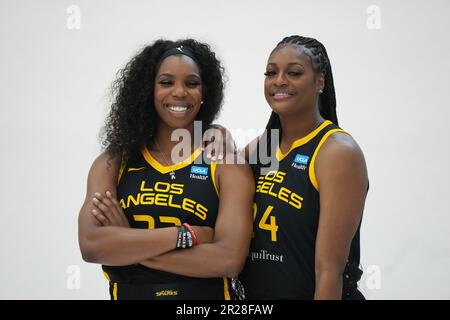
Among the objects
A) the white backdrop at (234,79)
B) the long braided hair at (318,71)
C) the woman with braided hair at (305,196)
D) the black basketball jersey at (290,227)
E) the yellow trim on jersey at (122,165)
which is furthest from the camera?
the white backdrop at (234,79)

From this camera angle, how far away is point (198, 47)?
8.85 ft

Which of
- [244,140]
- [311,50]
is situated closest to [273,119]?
[311,50]

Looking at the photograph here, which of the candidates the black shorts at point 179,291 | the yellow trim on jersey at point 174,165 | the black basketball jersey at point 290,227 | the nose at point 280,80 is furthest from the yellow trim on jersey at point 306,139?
the black shorts at point 179,291

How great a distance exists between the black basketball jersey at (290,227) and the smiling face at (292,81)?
0.13 m

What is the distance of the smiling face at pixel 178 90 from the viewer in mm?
2521

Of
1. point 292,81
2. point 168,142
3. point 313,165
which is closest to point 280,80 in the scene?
point 292,81

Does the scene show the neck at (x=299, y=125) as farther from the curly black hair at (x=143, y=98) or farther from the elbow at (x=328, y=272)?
the elbow at (x=328, y=272)

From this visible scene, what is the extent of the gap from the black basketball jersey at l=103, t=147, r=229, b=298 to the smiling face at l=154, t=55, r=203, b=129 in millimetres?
166

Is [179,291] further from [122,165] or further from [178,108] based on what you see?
[178,108]

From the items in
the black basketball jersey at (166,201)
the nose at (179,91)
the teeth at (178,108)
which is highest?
the nose at (179,91)

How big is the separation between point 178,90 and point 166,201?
1.48 feet

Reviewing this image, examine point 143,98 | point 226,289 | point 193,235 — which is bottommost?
point 226,289

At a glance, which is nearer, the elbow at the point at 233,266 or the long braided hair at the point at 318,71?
the elbow at the point at 233,266

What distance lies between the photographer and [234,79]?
520cm
